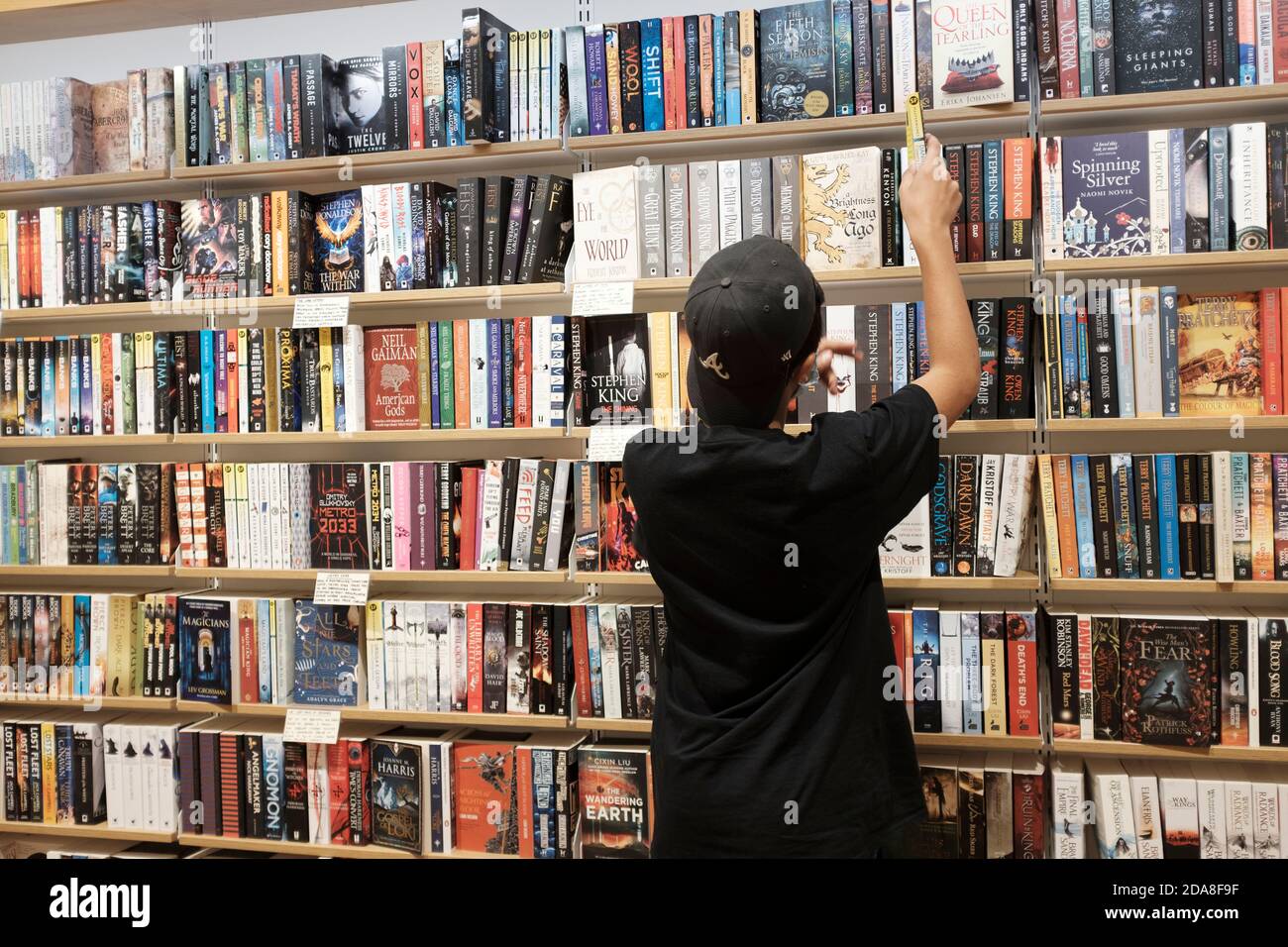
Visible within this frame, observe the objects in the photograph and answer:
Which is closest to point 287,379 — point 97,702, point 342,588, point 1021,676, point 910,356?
point 342,588

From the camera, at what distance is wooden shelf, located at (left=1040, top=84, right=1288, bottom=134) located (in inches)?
79.8

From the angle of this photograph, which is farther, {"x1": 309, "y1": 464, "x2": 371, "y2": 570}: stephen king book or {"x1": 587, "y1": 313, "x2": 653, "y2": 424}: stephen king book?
{"x1": 309, "y1": 464, "x2": 371, "y2": 570}: stephen king book

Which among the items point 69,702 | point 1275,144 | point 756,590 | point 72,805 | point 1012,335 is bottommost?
point 72,805

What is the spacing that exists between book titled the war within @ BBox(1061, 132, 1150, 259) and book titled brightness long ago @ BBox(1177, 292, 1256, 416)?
181 millimetres

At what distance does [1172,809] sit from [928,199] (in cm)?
134

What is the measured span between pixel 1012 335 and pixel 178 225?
2129 millimetres

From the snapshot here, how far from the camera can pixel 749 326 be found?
1385 mm

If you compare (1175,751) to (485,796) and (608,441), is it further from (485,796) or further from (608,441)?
(485,796)

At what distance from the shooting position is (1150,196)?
2059 mm

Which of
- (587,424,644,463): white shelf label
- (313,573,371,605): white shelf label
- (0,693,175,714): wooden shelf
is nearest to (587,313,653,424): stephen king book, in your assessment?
(587,424,644,463): white shelf label

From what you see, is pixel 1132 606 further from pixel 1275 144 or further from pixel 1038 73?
pixel 1038 73

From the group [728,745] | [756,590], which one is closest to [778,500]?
[756,590]

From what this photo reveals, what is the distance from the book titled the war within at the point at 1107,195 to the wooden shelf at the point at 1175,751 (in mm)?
1015

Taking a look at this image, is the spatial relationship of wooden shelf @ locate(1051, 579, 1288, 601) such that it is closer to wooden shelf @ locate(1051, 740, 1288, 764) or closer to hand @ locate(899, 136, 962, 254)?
wooden shelf @ locate(1051, 740, 1288, 764)
